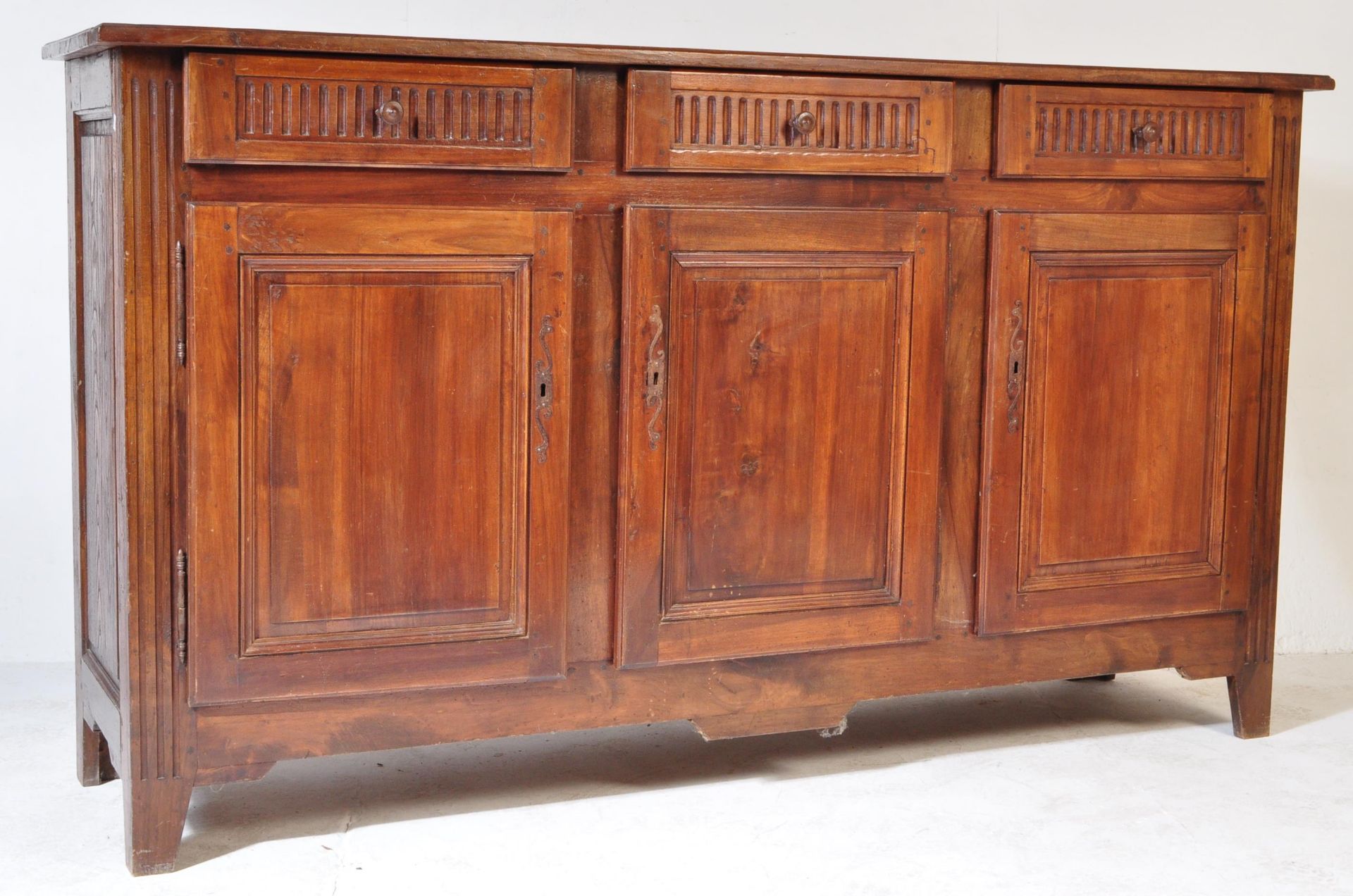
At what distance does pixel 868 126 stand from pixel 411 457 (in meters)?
1.00

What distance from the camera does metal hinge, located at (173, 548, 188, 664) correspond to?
2617 millimetres

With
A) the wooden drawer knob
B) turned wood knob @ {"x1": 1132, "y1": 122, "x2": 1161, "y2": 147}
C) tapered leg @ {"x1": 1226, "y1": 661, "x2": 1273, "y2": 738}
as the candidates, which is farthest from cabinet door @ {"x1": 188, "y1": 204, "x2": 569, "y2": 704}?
tapered leg @ {"x1": 1226, "y1": 661, "x2": 1273, "y2": 738}

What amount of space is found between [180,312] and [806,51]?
194cm

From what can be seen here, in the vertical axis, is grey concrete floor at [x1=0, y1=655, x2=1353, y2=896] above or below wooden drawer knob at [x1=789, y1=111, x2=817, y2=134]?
below

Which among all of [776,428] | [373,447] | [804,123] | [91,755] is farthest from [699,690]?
[91,755]

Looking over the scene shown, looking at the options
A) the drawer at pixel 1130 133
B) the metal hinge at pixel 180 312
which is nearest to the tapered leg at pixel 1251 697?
the drawer at pixel 1130 133

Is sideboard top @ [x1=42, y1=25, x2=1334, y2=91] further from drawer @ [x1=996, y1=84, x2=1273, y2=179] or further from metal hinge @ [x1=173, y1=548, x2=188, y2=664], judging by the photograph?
metal hinge @ [x1=173, y1=548, x2=188, y2=664]

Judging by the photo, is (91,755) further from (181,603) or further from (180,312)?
(180,312)

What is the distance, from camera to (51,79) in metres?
3.66

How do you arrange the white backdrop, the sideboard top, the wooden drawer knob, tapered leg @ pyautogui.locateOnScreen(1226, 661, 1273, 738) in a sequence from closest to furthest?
the sideboard top, the wooden drawer knob, tapered leg @ pyautogui.locateOnScreen(1226, 661, 1273, 738), the white backdrop

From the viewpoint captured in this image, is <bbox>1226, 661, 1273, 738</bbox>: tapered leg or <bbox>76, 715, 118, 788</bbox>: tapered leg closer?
<bbox>76, 715, 118, 788</bbox>: tapered leg

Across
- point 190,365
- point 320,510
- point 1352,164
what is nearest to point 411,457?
point 320,510

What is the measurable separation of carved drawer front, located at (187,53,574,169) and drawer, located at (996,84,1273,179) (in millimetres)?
863

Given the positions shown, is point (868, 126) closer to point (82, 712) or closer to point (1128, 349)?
point (1128, 349)
